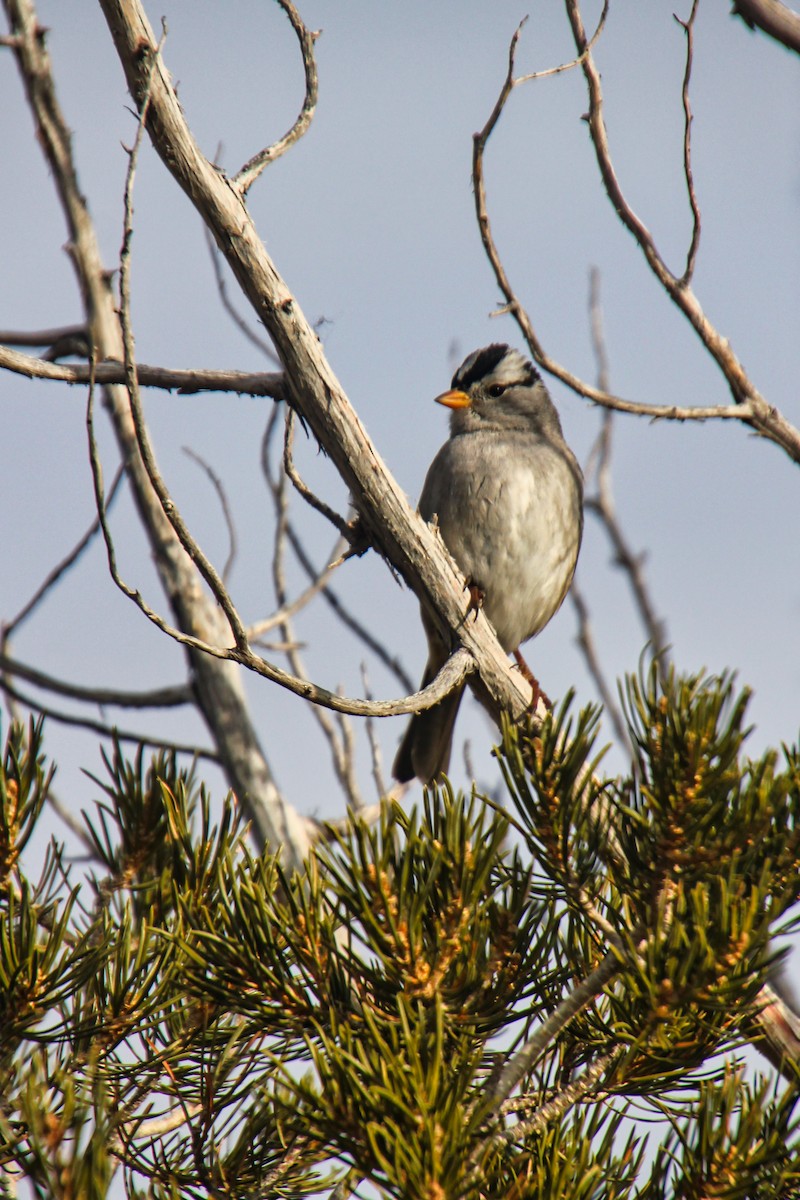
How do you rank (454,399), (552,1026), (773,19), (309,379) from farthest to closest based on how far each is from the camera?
(454,399) < (309,379) < (773,19) < (552,1026)

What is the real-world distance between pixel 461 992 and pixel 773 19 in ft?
6.09

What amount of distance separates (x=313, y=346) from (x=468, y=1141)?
1488 mm

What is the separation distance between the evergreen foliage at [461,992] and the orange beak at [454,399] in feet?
10.3

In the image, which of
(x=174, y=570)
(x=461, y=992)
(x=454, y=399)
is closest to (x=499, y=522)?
(x=454, y=399)

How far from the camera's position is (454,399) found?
4.68 meters

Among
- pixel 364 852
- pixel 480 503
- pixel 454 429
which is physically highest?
pixel 454 429

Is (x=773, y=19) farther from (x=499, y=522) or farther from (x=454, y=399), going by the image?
(x=454, y=399)

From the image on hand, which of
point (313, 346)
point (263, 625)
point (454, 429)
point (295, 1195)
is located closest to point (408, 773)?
point (263, 625)

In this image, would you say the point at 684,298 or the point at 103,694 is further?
the point at 103,694

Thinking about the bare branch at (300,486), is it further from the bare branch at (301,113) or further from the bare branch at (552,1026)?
the bare branch at (552,1026)

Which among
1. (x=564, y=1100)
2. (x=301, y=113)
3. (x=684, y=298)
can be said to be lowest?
(x=564, y=1100)

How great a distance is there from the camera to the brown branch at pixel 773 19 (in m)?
2.14

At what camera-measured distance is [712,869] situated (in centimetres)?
146

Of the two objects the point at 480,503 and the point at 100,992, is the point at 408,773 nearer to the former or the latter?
the point at 480,503
